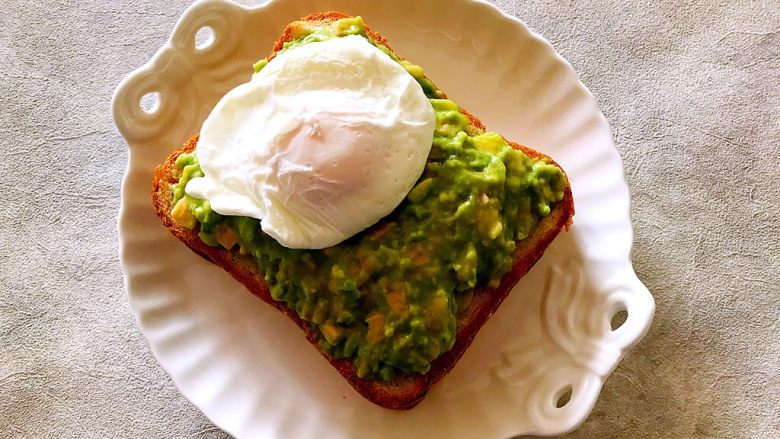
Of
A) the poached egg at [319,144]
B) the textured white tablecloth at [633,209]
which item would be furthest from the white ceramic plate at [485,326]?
the poached egg at [319,144]

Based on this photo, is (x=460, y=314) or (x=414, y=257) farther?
(x=460, y=314)

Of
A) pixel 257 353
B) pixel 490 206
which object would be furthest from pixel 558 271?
pixel 257 353

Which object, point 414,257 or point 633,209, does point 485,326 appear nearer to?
point 414,257

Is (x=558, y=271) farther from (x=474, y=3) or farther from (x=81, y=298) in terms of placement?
(x=81, y=298)

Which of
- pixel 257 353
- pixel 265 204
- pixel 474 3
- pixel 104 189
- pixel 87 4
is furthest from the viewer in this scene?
pixel 87 4

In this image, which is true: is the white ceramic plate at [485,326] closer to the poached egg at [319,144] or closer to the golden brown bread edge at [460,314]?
the golden brown bread edge at [460,314]

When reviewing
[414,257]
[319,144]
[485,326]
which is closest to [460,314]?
[485,326]

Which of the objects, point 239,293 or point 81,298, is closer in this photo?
point 239,293
